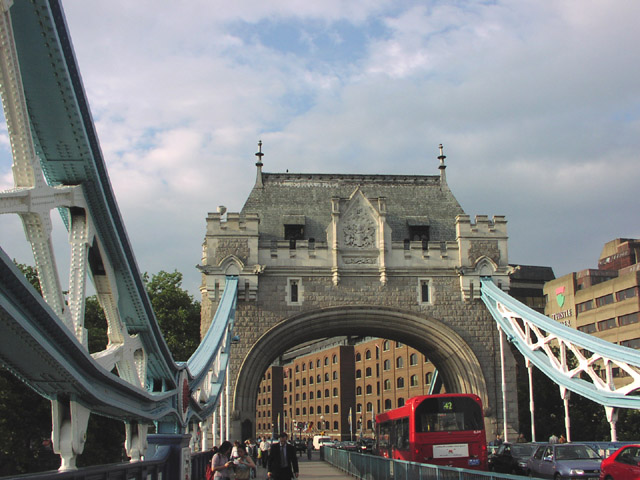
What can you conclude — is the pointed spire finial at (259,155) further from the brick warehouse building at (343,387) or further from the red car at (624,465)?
the brick warehouse building at (343,387)

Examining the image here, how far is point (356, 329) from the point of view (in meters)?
28.3

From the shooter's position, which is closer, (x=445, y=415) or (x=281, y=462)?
(x=281, y=462)

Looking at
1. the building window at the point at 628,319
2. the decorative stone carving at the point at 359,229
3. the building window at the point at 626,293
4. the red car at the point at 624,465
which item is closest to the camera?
the red car at the point at 624,465

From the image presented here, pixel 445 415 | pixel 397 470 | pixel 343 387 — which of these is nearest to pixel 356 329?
pixel 445 415

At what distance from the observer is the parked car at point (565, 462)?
14.2 metres

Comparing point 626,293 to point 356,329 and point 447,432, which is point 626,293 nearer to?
point 356,329

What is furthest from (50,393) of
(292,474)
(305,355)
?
(305,355)

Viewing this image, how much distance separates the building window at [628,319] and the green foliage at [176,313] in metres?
33.0

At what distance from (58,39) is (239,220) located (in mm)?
20304

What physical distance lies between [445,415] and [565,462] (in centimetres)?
278

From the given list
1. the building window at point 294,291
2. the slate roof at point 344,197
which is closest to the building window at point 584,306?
the slate roof at point 344,197

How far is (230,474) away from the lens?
10969mm

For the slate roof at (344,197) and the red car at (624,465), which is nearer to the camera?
the red car at (624,465)

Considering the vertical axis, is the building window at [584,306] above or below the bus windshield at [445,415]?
above
